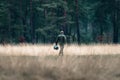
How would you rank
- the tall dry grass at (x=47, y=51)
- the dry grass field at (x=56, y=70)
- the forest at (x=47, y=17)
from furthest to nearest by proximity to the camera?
the forest at (x=47, y=17) → the tall dry grass at (x=47, y=51) → the dry grass field at (x=56, y=70)

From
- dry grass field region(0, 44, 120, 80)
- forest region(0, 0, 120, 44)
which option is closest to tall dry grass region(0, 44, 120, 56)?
dry grass field region(0, 44, 120, 80)

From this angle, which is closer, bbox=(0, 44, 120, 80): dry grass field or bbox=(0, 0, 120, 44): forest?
bbox=(0, 44, 120, 80): dry grass field

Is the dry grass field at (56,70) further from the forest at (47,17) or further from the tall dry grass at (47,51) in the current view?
the forest at (47,17)

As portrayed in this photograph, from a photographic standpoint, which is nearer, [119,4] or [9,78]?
[9,78]

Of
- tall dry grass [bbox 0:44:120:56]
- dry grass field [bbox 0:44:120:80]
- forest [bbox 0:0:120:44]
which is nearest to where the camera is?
dry grass field [bbox 0:44:120:80]

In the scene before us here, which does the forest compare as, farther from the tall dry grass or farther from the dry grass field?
the dry grass field

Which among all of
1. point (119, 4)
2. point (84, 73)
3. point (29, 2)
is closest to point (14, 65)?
point (84, 73)

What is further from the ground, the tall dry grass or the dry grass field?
the dry grass field

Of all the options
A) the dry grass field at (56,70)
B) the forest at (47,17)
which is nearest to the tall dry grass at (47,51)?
the dry grass field at (56,70)

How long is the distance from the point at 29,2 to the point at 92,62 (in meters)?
48.2

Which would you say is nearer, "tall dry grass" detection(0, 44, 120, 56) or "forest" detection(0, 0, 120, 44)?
"tall dry grass" detection(0, 44, 120, 56)

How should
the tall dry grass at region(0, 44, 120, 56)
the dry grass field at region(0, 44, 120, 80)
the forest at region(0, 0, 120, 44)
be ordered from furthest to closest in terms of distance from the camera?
the forest at region(0, 0, 120, 44) → the tall dry grass at region(0, 44, 120, 56) → the dry grass field at region(0, 44, 120, 80)

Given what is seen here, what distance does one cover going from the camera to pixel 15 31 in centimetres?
5559

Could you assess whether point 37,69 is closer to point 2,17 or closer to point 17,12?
point 2,17
